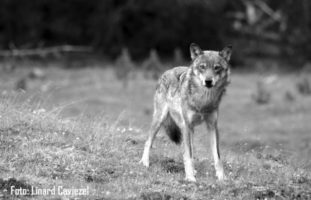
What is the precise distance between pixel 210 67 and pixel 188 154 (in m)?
1.40

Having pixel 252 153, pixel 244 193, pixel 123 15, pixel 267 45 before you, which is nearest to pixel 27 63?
pixel 123 15

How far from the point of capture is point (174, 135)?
38.5 feet

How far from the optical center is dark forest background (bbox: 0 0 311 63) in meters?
39.0

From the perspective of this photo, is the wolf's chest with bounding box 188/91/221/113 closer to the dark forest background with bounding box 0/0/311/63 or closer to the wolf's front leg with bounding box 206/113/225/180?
the wolf's front leg with bounding box 206/113/225/180

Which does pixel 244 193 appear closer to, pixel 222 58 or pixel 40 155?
pixel 222 58

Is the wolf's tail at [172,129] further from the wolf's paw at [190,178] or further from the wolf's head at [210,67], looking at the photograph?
the wolf's paw at [190,178]

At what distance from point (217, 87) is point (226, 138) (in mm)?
10884

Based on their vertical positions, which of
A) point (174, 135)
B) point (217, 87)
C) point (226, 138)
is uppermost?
point (217, 87)

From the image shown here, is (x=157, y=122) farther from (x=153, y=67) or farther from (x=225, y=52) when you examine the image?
(x=153, y=67)

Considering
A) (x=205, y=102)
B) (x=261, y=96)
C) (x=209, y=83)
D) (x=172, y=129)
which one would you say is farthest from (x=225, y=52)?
(x=261, y=96)

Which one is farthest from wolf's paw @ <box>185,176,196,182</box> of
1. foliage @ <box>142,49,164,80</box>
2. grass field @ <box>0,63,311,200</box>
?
foliage @ <box>142,49,164,80</box>

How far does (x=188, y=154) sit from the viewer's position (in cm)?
1055

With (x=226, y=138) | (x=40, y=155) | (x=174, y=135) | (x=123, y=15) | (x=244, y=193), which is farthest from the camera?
(x=123, y=15)

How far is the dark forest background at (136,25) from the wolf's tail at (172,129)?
26.9m
